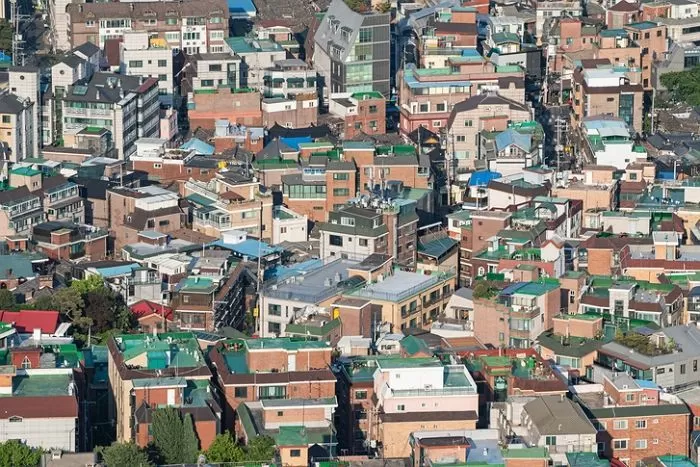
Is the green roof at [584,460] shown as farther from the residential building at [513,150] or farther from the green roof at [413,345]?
the residential building at [513,150]

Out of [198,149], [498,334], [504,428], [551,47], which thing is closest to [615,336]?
[498,334]

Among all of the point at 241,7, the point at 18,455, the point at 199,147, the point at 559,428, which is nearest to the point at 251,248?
the point at 199,147

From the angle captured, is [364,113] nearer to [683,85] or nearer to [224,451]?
[683,85]

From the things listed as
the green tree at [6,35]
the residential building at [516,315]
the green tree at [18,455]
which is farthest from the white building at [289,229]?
the green tree at [6,35]

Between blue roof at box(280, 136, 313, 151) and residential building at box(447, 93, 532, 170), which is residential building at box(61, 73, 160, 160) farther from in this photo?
residential building at box(447, 93, 532, 170)

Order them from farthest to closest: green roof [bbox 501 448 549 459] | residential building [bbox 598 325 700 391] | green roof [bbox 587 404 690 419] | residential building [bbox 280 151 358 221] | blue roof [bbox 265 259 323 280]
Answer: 1. residential building [bbox 280 151 358 221]
2. blue roof [bbox 265 259 323 280]
3. residential building [bbox 598 325 700 391]
4. green roof [bbox 587 404 690 419]
5. green roof [bbox 501 448 549 459]

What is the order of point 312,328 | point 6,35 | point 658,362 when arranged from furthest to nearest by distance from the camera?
point 6,35
point 312,328
point 658,362

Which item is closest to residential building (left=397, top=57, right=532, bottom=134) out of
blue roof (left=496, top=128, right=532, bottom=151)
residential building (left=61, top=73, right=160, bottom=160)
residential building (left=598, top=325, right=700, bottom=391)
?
blue roof (left=496, top=128, right=532, bottom=151)

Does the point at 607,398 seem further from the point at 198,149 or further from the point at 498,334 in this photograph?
the point at 198,149
